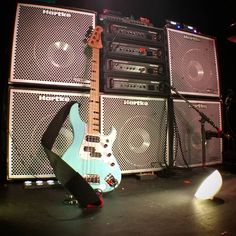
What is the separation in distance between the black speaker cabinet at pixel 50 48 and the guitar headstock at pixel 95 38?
0.08 m

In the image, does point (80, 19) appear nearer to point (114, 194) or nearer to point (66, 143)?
point (66, 143)

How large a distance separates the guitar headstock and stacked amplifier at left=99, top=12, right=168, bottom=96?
3.9 inches

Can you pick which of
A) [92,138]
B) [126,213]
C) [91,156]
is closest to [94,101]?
[92,138]

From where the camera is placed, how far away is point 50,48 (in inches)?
68.1

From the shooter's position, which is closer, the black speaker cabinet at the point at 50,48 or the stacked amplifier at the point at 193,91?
the black speaker cabinet at the point at 50,48

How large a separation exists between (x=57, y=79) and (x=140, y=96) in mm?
598

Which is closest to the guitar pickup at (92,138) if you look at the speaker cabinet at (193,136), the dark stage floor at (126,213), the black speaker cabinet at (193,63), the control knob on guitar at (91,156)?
the control knob on guitar at (91,156)

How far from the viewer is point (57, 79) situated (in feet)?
5.71

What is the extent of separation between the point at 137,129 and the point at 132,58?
0.51m

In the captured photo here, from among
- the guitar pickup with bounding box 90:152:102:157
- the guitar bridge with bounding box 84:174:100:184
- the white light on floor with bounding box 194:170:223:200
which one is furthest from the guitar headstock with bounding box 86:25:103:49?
the white light on floor with bounding box 194:170:223:200

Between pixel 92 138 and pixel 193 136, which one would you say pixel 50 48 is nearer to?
pixel 92 138

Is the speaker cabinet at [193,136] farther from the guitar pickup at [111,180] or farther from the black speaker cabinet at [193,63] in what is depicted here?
the guitar pickup at [111,180]

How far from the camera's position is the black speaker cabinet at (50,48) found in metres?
1.67

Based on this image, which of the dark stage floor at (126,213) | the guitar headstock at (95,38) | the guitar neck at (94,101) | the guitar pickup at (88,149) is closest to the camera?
the dark stage floor at (126,213)
